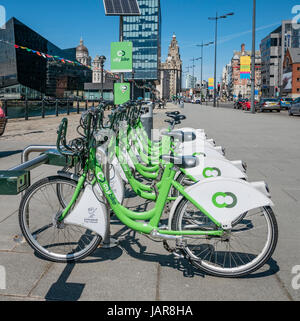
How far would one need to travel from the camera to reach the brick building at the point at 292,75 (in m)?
105

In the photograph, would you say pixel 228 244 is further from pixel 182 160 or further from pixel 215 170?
pixel 182 160

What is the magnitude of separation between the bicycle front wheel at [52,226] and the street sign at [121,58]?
34.1 feet

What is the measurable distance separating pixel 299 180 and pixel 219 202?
13.2 ft

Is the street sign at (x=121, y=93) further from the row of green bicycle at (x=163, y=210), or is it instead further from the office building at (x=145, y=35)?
the office building at (x=145, y=35)

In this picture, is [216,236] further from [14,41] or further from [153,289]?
[14,41]

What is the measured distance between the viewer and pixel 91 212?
315cm

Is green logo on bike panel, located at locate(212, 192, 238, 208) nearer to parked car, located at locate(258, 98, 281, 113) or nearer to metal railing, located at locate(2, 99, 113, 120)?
metal railing, located at locate(2, 99, 113, 120)

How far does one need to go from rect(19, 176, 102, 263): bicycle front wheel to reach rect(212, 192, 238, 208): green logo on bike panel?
3.30 ft

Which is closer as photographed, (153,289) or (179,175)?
(153,289)

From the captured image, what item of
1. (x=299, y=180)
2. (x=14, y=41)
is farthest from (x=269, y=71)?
(x=299, y=180)

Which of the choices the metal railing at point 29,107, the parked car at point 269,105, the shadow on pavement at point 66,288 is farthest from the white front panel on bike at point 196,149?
the parked car at point 269,105

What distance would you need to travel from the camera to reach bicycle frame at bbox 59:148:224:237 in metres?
2.98

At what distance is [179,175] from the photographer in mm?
3930
